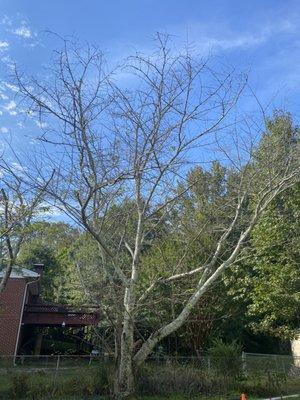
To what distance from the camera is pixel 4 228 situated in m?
15.1

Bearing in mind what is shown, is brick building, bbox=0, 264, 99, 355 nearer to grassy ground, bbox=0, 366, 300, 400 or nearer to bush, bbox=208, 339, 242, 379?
bush, bbox=208, 339, 242, 379

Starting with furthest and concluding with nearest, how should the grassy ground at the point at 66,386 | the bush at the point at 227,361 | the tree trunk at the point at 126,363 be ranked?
the bush at the point at 227,361 < the tree trunk at the point at 126,363 < the grassy ground at the point at 66,386

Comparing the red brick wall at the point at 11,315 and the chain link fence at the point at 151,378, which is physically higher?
the red brick wall at the point at 11,315

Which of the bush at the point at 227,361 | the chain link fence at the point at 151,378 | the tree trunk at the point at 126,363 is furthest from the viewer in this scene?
the bush at the point at 227,361

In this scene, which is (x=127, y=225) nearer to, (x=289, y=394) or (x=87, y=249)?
(x=87, y=249)

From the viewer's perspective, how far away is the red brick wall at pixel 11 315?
27922 mm

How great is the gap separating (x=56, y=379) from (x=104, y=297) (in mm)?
2824

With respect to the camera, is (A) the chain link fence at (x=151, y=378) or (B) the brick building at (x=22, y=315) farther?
(B) the brick building at (x=22, y=315)

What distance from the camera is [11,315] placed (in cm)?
2845

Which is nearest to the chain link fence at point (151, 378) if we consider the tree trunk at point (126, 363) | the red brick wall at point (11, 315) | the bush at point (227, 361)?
the bush at point (227, 361)

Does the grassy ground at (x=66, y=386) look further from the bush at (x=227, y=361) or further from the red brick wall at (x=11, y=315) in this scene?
the red brick wall at (x=11, y=315)

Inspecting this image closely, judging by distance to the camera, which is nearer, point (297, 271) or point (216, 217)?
point (216, 217)

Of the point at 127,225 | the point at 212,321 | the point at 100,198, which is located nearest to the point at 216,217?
the point at 127,225

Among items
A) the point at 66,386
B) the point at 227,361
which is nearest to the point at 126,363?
the point at 66,386
